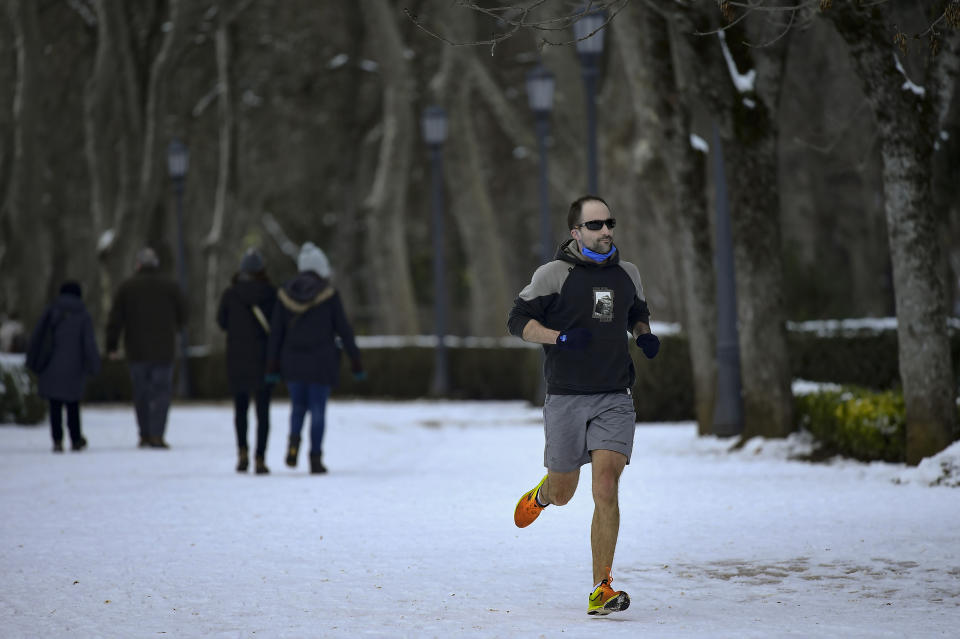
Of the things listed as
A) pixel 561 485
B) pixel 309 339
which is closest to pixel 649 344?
pixel 561 485

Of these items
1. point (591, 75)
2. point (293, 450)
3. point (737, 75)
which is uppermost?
point (591, 75)

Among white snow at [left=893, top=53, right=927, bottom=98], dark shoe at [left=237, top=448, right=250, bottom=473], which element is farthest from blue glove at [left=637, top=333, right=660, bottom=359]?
dark shoe at [left=237, top=448, right=250, bottom=473]

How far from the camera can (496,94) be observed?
30.1 m

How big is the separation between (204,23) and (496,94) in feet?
18.6

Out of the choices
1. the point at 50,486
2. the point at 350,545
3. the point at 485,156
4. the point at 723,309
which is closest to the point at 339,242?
the point at 485,156

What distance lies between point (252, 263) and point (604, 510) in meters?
7.37

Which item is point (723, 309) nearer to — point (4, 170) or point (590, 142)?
point (590, 142)

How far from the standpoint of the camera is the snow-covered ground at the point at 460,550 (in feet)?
22.4

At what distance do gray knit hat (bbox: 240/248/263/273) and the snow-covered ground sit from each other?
172 cm

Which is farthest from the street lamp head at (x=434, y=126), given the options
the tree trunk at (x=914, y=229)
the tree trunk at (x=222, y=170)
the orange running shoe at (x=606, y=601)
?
the orange running shoe at (x=606, y=601)

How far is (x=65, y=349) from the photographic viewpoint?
1636 centimetres

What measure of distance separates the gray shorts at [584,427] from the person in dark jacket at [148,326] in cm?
971

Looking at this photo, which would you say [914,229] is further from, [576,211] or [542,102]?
[542,102]

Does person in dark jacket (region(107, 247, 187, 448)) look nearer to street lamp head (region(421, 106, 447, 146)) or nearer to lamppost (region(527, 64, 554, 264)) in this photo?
lamppost (region(527, 64, 554, 264))
